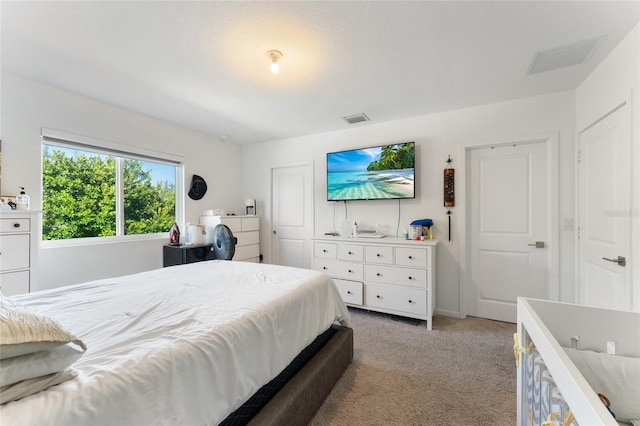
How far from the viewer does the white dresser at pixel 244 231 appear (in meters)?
3.71

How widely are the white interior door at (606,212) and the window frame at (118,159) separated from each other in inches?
178

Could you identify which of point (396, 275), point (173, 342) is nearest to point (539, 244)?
point (396, 275)

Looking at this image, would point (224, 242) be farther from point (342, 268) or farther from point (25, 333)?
point (25, 333)

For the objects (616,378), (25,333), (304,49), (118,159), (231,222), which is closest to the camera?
(25,333)

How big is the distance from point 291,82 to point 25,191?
8.62 ft

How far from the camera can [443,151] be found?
10.2 ft

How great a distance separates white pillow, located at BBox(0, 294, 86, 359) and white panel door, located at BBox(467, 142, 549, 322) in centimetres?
343

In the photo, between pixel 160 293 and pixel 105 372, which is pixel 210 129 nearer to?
pixel 160 293

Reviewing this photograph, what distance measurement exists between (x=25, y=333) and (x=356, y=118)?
3.27 metres

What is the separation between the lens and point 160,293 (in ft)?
5.03

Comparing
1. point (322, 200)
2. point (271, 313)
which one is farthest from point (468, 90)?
point (271, 313)

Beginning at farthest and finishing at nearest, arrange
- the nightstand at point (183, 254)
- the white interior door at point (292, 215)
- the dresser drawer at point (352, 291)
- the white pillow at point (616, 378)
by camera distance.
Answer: the white interior door at point (292, 215), the nightstand at point (183, 254), the dresser drawer at point (352, 291), the white pillow at point (616, 378)

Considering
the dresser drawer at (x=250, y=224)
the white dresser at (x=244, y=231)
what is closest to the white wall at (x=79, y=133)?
the white dresser at (x=244, y=231)

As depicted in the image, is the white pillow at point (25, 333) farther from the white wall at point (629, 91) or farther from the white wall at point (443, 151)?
the white wall at point (443, 151)
